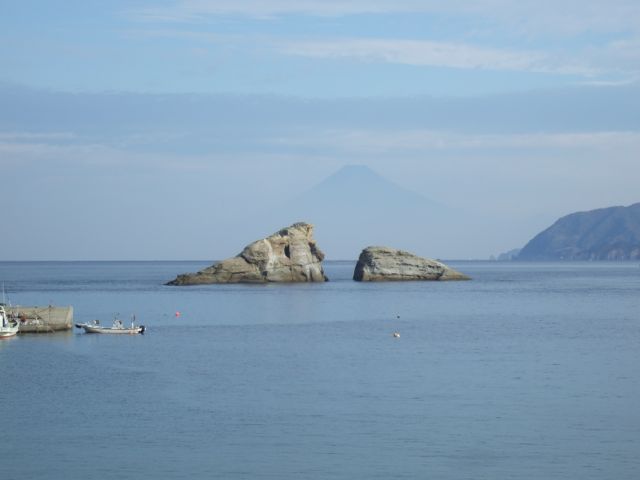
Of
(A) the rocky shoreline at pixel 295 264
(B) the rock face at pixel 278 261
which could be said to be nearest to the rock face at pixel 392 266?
(A) the rocky shoreline at pixel 295 264

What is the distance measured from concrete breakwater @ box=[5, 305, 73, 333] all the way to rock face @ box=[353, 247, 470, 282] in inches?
3711

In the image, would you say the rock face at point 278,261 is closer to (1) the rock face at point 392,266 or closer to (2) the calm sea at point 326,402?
(1) the rock face at point 392,266

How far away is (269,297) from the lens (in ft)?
449

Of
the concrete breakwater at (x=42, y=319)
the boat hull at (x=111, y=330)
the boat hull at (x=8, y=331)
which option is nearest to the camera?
the boat hull at (x=8, y=331)

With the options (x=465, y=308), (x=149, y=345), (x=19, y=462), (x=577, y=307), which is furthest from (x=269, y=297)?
(x=19, y=462)

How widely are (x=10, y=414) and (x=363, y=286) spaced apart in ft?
440

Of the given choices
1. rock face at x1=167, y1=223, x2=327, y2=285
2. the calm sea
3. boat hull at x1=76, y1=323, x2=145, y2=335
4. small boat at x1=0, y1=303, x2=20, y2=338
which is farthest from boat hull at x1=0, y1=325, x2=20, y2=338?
rock face at x1=167, y1=223, x2=327, y2=285

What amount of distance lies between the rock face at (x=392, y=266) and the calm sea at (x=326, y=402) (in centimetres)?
8259

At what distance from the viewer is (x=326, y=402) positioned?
47.8 m

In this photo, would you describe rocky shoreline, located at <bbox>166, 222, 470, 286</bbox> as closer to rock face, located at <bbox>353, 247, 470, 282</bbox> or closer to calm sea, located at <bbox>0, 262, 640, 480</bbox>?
rock face, located at <bbox>353, 247, 470, 282</bbox>

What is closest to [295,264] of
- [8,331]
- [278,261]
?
[278,261]

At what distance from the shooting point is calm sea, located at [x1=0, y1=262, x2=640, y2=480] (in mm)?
36312

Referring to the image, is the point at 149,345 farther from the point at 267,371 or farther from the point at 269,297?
the point at 269,297

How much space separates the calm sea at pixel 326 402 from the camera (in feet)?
119
